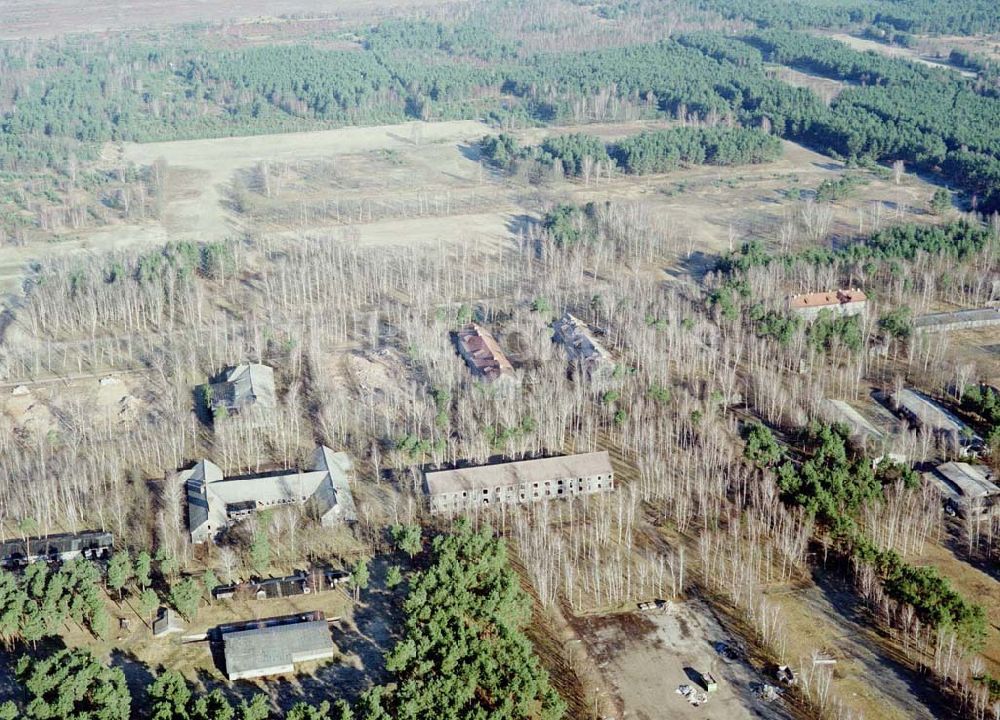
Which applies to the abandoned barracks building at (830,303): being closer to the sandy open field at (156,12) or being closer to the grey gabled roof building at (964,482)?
the grey gabled roof building at (964,482)

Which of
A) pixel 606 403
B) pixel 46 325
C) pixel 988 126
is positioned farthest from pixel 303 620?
pixel 988 126

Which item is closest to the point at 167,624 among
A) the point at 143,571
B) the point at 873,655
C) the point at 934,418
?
the point at 143,571

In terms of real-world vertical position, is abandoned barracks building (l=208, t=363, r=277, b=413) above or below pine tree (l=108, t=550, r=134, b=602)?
above

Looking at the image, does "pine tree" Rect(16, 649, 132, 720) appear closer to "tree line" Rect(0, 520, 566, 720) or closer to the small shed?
"tree line" Rect(0, 520, 566, 720)

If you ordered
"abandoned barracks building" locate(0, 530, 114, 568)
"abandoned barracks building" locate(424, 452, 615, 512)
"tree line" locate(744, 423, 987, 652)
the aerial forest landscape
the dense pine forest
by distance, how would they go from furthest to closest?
the dense pine forest < "abandoned barracks building" locate(424, 452, 615, 512) < "abandoned barracks building" locate(0, 530, 114, 568) < "tree line" locate(744, 423, 987, 652) < the aerial forest landscape

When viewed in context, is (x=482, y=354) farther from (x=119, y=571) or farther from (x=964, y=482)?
(x=964, y=482)

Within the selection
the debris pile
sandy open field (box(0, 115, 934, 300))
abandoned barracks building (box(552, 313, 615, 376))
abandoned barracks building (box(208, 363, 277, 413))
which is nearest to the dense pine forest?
sandy open field (box(0, 115, 934, 300))
